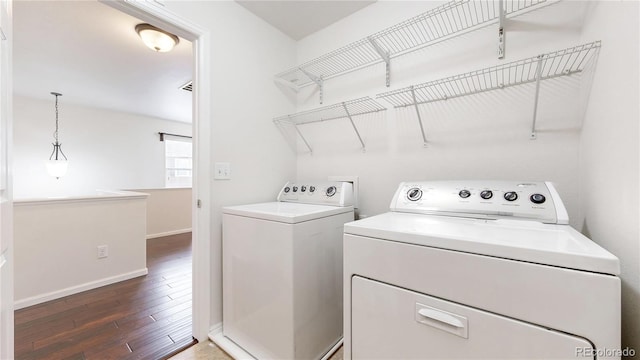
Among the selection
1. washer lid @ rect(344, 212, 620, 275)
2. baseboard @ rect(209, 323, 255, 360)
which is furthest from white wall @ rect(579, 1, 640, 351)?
baseboard @ rect(209, 323, 255, 360)

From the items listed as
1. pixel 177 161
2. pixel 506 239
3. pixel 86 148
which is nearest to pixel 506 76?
pixel 506 239

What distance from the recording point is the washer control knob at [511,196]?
105cm

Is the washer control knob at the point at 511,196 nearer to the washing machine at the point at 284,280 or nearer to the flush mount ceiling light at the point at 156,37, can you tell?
the washing machine at the point at 284,280

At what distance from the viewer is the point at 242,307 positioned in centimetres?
143

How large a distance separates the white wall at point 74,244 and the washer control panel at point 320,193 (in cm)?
195

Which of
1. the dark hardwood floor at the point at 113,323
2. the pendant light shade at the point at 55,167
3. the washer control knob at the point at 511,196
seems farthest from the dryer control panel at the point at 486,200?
the pendant light shade at the point at 55,167

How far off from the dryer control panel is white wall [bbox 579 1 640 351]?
0.14 m

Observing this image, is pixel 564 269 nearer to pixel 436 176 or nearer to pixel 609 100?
pixel 609 100

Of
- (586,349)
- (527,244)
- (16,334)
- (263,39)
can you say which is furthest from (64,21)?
(586,349)

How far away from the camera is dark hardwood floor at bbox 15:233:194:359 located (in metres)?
1.48

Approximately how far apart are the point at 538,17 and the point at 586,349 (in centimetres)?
146

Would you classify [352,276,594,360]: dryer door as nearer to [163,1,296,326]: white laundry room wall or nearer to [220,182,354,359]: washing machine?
[220,182,354,359]: washing machine

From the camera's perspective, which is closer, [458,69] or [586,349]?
[586,349]

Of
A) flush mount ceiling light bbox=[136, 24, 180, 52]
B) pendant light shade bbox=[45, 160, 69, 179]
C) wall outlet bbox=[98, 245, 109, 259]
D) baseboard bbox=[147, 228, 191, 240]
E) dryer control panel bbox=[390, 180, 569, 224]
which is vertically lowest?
baseboard bbox=[147, 228, 191, 240]
